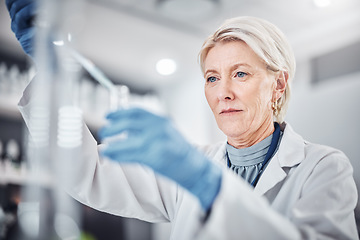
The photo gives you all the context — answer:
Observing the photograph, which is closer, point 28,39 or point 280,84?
point 28,39

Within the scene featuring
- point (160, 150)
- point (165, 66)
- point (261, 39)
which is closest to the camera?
point (160, 150)

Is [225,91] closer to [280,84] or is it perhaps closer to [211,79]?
[211,79]

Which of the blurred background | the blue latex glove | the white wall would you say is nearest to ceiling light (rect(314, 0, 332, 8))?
the blurred background

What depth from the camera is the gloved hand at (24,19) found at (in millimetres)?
1007

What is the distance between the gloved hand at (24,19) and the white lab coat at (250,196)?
164 millimetres

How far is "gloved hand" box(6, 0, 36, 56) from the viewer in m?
1.01

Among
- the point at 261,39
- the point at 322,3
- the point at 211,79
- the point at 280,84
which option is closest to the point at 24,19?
the point at 211,79

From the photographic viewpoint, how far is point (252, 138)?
3.98ft

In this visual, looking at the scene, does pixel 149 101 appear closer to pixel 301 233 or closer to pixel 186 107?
pixel 186 107

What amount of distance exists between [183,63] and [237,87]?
7.27 ft

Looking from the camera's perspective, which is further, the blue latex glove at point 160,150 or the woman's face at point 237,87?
the woman's face at point 237,87

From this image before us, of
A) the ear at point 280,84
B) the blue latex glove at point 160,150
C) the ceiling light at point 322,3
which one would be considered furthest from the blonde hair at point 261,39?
the ceiling light at point 322,3

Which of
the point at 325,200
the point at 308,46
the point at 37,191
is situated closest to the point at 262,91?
the point at 325,200

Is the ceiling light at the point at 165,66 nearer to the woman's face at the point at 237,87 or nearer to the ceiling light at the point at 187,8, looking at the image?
the ceiling light at the point at 187,8
